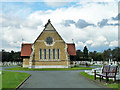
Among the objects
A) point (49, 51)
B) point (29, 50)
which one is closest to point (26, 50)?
point (29, 50)

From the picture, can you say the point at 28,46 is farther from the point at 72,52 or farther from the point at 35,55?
the point at 72,52

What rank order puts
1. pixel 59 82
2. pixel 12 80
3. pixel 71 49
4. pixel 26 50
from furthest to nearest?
pixel 71 49 → pixel 26 50 → pixel 12 80 → pixel 59 82

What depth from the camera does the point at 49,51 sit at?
132 feet

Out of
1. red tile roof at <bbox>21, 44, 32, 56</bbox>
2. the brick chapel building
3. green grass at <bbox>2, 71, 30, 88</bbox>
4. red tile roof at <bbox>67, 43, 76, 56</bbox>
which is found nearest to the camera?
green grass at <bbox>2, 71, 30, 88</bbox>

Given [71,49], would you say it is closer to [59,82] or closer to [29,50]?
[29,50]

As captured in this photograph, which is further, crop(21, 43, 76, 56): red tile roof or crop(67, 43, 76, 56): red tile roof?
crop(67, 43, 76, 56): red tile roof

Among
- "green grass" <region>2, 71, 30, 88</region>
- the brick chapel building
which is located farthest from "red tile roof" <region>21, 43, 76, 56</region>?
"green grass" <region>2, 71, 30, 88</region>

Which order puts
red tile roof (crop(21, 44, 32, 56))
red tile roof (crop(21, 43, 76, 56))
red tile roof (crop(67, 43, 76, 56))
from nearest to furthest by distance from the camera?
red tile roof (crop(21, 44, 32, 56)) → red tile roof (crop(21, 43, 76, 56)) → red tile roof (crop(67, 43, 76, 56))

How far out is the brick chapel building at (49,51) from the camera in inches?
1560

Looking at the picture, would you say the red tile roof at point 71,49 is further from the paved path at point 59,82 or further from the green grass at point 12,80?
the paved path at point 59,82

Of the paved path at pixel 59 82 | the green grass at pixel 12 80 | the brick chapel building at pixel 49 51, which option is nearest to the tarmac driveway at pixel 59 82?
the paved path at pixel 59 82

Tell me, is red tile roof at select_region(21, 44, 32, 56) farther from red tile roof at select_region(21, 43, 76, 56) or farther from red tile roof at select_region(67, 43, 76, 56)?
red tile roof at select_region(67, 43, 76, 56)

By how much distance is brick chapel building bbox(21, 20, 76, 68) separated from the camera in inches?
1560

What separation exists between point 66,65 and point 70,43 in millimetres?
9357
